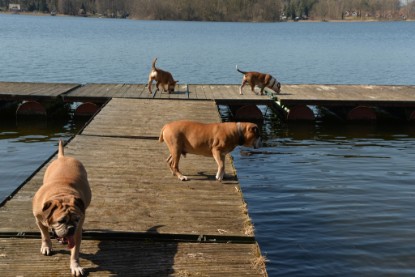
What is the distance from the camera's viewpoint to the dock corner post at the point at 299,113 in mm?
19569

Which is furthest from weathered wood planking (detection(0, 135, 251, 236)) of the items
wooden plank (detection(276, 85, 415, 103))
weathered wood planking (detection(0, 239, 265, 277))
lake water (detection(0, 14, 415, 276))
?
wooden plank (detection(276, 85, 415, 103))

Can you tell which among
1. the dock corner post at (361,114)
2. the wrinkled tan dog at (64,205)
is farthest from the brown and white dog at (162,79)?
the wrinkled tan dog at (64,205)

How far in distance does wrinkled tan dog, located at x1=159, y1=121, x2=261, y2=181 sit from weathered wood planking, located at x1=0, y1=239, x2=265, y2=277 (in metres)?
2.53

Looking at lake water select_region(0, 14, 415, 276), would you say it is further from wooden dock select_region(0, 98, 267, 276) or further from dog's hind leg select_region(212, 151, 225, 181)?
wooden dock select_region(0, 98, 267, 276)

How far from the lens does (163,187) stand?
8500mm

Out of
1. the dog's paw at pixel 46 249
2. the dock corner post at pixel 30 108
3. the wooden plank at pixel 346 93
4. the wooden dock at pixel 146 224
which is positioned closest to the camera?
the wooden dock at pixel 146 224

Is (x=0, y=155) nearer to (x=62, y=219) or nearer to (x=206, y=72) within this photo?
(x=62, y=219)

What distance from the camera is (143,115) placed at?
15195 mm

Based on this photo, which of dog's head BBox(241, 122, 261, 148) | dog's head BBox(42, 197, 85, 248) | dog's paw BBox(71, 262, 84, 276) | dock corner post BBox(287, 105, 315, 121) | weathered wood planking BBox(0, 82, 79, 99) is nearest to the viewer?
dog's head BBox(42, 197, 85, 248)

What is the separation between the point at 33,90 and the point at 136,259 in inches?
604

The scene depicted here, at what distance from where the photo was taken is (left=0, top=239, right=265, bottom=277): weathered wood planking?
5.58 m

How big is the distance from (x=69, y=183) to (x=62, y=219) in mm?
867

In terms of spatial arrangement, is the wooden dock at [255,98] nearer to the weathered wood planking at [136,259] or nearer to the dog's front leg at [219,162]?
the dog's front leg at [219,162]

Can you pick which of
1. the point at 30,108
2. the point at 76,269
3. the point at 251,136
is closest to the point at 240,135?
the point at 251,136
